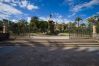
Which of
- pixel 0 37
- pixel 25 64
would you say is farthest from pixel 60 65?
pixel 0 37

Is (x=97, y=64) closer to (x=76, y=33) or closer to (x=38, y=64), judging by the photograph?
(x=38, y=64)

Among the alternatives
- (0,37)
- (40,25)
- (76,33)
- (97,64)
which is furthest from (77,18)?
(97,64)

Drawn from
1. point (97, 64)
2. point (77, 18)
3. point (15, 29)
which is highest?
point (77, 18)

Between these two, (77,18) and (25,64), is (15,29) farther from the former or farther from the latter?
(77,18)

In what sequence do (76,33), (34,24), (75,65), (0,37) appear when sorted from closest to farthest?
(75,65), (0,37), (76,33), (34,24)

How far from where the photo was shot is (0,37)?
68.3 ft

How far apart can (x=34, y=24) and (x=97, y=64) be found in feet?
174

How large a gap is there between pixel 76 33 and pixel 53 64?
21186 mm

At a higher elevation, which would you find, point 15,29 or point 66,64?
point 15,29

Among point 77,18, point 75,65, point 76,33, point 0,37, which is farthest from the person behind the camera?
point 77,18

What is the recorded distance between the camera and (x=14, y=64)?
7.38 meters

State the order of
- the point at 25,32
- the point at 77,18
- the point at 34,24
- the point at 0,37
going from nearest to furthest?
1. the point at 0,37
2. the point at 25,32
3. the point at 34,24
4. the point at 77,18

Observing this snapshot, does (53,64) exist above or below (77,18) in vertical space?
below

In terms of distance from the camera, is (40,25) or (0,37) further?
(40,25)
